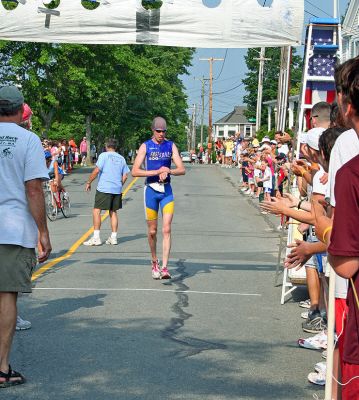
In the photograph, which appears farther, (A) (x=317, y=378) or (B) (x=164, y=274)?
(B) (x=164, y=274)

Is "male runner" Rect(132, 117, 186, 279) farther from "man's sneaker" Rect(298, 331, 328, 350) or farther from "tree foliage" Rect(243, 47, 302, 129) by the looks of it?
"tree foliage" Rect(243, 47, 302, 129)

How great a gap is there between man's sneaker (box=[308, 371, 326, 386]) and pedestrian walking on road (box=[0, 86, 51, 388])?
2022 mm

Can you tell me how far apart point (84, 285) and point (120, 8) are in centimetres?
343

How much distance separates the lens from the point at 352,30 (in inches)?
2111

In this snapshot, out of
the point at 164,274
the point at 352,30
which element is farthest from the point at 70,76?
the point at 164,274

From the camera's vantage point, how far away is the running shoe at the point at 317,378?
618cm

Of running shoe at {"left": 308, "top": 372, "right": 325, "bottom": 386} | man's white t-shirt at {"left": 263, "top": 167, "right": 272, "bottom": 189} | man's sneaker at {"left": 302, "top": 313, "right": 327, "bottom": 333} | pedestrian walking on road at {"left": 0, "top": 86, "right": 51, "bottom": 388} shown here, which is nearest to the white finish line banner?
man's sneaker at {"left": 302, "top": 313, "right": 327, "bottom": 333}

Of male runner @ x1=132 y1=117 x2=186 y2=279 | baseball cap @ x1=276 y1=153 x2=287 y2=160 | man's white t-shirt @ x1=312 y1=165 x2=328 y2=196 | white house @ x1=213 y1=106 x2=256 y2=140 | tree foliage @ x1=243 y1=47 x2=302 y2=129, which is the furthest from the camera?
white house @ x1=213 y1=106 x2=256 y2=140

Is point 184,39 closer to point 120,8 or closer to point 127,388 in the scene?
point 120,8

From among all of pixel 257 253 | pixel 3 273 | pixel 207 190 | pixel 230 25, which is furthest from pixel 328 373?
pixel 207 190

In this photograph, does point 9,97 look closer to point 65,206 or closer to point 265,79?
point 65,206

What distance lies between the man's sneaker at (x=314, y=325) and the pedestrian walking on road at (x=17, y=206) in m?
2.89

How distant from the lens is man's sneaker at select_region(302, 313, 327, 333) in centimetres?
799

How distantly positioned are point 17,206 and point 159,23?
5285mm
